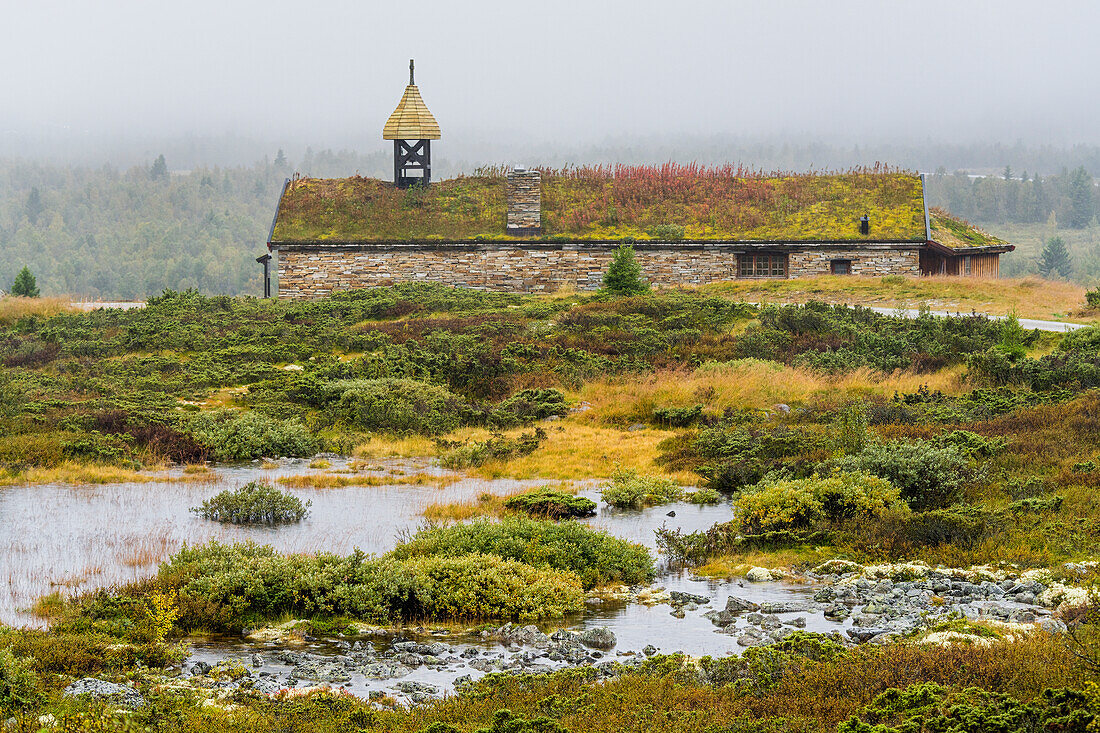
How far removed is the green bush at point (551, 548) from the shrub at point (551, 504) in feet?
7.13

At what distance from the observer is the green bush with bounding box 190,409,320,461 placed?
60.5ft

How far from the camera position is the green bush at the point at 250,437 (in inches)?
726

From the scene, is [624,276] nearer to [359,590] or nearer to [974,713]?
[359,590]

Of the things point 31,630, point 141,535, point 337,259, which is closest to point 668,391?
point 141,535

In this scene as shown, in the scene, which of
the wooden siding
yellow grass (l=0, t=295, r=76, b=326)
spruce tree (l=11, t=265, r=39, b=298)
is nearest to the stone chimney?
the wooden siding

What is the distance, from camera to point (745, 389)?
2122cm

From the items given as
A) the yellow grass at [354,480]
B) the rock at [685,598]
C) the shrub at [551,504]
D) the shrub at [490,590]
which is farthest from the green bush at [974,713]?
the yellow grass at [354,480]

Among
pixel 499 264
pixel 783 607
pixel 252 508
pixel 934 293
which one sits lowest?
pixel 783 607

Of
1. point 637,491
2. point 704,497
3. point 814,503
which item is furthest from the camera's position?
point 704,497

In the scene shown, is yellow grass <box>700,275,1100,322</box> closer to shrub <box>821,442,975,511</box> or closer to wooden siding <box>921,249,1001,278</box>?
wooden siding <box>921,249,1001,278</box>

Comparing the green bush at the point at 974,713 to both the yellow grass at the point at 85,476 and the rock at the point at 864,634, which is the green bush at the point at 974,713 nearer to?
the rock at the point at 864,634

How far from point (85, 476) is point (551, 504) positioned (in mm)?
7428

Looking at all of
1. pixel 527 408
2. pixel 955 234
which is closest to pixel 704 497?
pixel 527 408

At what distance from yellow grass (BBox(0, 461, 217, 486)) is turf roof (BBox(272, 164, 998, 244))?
26.9 metres
